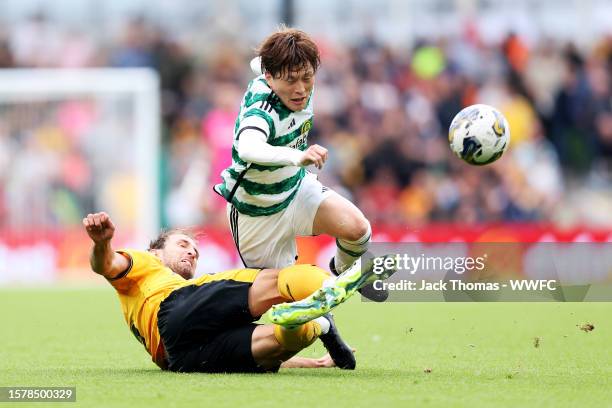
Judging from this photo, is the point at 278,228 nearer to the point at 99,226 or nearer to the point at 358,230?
the point at 358,230

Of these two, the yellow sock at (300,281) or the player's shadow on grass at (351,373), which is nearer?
the yellow sock at (300,281)

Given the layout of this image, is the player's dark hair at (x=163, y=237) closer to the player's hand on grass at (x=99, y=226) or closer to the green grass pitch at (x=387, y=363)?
the green grass pitch at (x=387, y=363)

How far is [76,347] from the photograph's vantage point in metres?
8.20

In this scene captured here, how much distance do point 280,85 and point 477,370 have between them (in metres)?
1.92

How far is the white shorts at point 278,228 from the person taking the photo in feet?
24.0

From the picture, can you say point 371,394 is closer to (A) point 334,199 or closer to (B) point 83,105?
(A) point 334,199

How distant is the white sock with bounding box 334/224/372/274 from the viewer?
24.3 feet

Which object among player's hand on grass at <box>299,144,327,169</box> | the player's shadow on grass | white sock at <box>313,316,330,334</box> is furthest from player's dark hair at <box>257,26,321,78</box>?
the player's shadow on grass

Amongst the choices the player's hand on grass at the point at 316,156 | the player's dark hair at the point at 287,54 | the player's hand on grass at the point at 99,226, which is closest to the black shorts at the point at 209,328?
the player's hand on grass at the point at 99,226

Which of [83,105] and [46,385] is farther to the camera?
[83,105]

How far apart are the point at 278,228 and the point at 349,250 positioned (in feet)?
1.57

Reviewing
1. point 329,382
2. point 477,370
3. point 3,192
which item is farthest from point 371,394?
point 3,192

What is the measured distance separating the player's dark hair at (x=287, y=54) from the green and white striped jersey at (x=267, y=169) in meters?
0.15

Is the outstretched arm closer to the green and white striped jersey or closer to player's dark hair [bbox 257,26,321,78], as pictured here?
the green and white striped jersey
